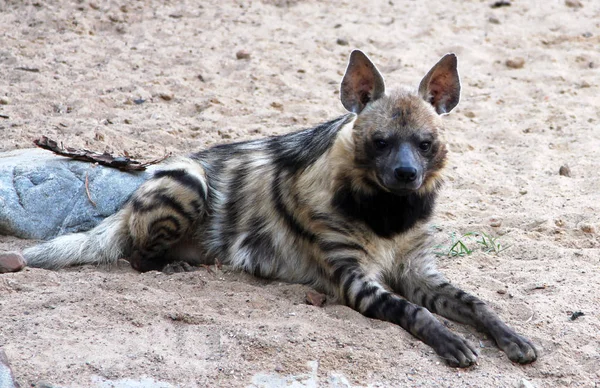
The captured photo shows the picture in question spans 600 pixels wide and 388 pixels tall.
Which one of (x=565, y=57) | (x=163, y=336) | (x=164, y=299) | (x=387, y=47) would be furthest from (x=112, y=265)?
(x=565, y=57)

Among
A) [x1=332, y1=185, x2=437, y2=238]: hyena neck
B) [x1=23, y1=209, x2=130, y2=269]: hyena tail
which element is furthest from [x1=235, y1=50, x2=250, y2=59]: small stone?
[x1=332, y1=185, x2=437, y2=238]: hyena neck

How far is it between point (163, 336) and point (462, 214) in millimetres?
2581

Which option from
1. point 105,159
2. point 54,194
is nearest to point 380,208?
point 105,159

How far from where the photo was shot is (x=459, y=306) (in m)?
4.17

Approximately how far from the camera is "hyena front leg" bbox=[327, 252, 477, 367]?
3677 mm

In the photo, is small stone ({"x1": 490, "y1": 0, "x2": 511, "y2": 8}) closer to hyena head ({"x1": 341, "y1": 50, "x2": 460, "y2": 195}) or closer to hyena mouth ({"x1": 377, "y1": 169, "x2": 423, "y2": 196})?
hyena head ({"x1": 341, "y1": 50, "x2": 460, "y2": 195})

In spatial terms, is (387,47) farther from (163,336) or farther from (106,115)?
(163,336)

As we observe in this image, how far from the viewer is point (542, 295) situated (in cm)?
429

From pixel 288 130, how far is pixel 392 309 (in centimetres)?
270

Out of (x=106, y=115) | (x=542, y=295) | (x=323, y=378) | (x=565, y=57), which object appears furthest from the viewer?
(x=565, y=57)

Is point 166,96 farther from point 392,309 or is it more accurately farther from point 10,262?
point 392,309

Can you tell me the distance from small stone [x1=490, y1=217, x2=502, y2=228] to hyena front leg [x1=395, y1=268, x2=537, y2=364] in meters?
1.02

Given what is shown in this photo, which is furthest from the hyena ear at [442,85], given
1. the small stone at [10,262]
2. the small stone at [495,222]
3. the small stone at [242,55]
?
the small stone at [242,55]

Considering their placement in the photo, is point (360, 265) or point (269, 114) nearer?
point (360, 265)
